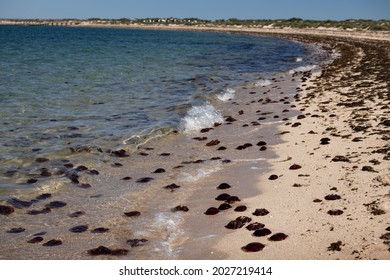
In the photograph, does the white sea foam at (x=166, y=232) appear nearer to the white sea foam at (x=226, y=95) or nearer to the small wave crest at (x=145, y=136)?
the small wave crest at (x=145, y=136)

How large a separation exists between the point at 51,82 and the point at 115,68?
8806 mm

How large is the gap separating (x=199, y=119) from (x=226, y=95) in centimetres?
645

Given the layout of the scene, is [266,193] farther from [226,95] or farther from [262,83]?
[262,83]

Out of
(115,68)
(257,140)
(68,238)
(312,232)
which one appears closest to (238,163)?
(257,140)

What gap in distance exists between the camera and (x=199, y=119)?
15422 mm

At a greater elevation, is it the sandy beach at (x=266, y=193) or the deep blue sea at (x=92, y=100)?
the deep blue sea at (x=92, y=100)

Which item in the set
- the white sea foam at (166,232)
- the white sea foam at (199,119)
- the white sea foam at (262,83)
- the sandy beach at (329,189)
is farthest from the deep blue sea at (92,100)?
the sandy beach at (329,189)

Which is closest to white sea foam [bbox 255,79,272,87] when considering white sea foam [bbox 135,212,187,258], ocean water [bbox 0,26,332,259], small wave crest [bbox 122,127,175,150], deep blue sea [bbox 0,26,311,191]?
ocean water [bbox 0,26,332,259]

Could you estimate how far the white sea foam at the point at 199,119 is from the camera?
48.2 feet

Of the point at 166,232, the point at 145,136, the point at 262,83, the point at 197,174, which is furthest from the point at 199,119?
the point at 262,83

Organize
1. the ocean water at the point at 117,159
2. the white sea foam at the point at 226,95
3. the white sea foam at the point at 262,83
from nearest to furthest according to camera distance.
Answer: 1. the ocean water at the point at 117,159
2. the white sea foam at the point at 226,95
3. the white sea foam at the point at 262,83

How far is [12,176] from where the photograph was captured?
9.66 m

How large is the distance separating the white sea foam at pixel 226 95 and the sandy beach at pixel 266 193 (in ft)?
17.3
